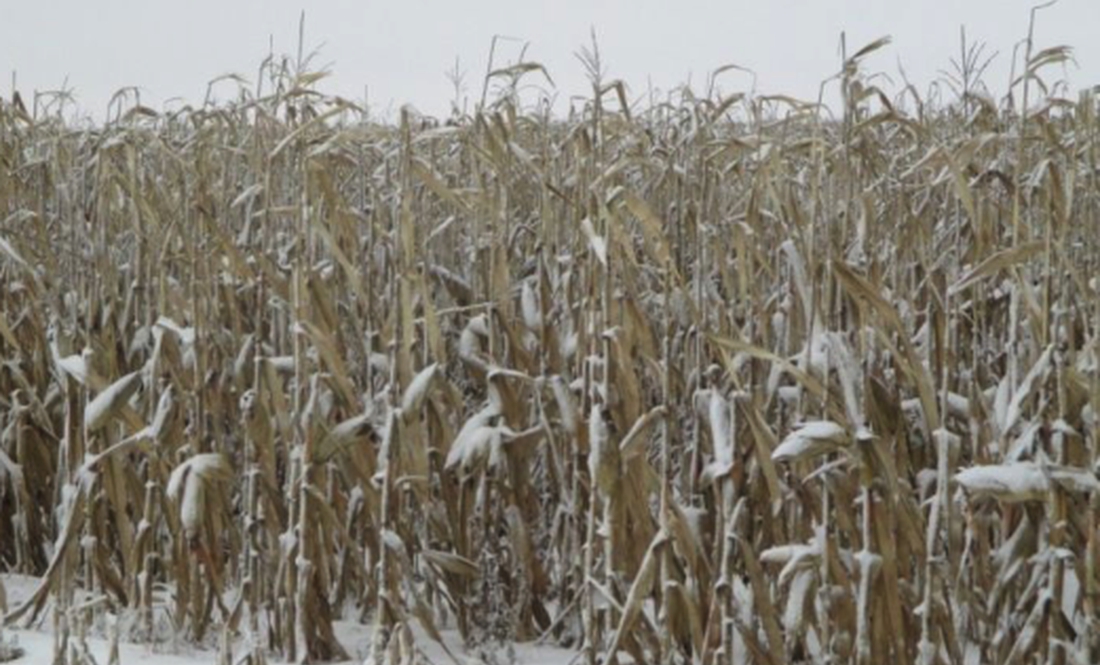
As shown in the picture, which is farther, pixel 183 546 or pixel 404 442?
pixel 183 546

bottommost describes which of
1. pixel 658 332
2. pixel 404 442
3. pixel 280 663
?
pixel 280 663

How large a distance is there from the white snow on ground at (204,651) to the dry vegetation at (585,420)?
5cm

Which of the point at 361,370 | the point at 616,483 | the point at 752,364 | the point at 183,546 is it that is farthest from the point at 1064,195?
the point at 183,546

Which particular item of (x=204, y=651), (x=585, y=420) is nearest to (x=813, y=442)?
(x=585, y=420)

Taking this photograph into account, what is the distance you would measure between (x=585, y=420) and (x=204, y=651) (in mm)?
1173

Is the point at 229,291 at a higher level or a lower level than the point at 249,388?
higher

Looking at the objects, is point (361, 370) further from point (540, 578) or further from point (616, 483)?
point (616, 483)

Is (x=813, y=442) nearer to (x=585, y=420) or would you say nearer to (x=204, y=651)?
(x=585, y=420)

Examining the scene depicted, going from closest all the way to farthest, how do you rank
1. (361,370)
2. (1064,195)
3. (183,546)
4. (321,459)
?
(1064,195) < (321,459) < (183,546) < (361,370)

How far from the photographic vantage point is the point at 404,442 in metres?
3.73

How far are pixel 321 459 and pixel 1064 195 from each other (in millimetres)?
1817

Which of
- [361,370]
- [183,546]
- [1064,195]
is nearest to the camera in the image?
[1064,195]

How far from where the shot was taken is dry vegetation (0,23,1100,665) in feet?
10.9

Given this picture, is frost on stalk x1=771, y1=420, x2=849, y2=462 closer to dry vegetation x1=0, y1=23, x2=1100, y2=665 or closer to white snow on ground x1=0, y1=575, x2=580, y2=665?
dry vegetation x1=0, y1=23, x2=1100, y2=665
